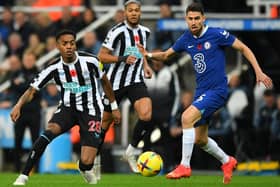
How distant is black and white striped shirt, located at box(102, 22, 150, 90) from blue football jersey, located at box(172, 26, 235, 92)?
6.78ft

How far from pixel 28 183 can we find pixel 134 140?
2.46 m

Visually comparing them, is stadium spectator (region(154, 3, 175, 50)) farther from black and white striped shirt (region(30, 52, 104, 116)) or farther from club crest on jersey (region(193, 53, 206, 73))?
black and white striped shirt (region(30, 52, 104, 116))

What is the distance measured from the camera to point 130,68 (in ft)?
57.3

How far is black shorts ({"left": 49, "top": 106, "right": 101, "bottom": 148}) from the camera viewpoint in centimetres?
1530

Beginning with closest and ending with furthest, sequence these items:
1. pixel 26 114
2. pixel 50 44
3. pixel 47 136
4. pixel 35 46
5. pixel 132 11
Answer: pixel 47 136 < pixel 132 11 < pixel 26 114 < pixel 35 46 < pixel 50 44

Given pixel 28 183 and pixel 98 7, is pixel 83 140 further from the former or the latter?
pixel 98 7

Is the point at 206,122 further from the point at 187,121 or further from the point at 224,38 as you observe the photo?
the point at 224,38

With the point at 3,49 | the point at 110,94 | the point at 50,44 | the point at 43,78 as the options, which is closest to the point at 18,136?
the point at 50,44

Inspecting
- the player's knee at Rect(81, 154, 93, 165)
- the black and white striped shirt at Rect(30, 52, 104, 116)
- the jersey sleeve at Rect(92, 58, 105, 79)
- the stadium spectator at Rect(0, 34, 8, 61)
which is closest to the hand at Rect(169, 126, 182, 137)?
the stadium spectator at Rect(0, 34, 8, 61)

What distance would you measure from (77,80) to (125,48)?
2279 millimetres

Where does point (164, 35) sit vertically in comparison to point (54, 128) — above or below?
above

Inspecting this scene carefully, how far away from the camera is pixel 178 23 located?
2144cm

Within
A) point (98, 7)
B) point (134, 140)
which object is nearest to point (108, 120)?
point (134, 140)

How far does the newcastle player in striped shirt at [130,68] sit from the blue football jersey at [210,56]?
6.06ft
